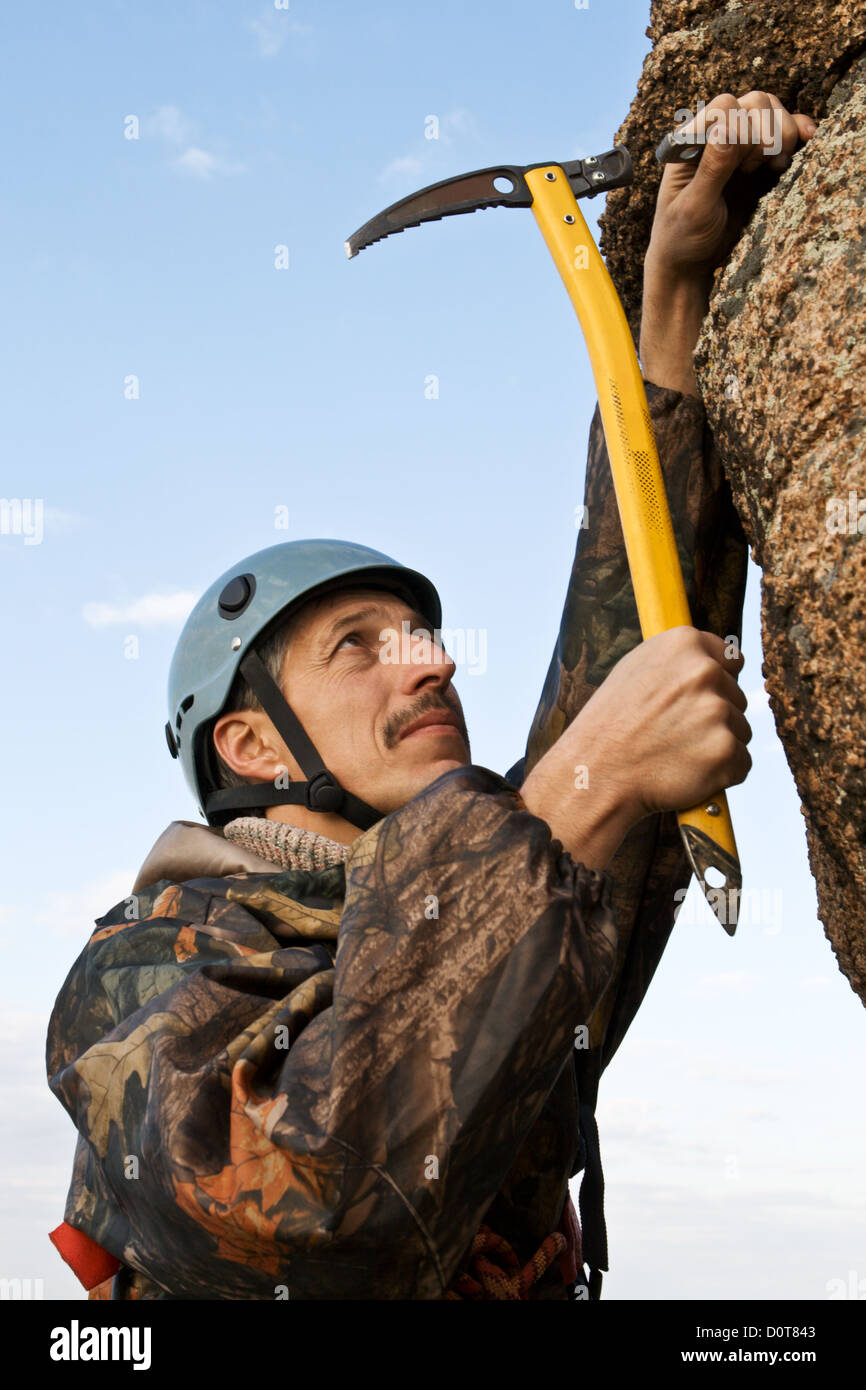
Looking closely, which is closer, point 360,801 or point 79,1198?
point 79,1198

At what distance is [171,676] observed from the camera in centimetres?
432

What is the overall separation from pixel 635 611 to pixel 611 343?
29.4 inches

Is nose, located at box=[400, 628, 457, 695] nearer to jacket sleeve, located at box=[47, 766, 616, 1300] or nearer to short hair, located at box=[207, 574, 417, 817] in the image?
short hair, located at box=[207, 574, 417, 817]

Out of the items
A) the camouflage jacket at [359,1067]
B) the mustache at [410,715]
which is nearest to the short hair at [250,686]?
the mustache at [410,715]

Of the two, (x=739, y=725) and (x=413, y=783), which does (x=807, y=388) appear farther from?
(x=413, y=783)

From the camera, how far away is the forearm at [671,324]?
10.1 feet

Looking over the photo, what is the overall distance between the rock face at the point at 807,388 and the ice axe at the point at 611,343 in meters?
0.18

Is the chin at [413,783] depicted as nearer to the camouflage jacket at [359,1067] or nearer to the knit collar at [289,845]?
the knit collar at [289,845]

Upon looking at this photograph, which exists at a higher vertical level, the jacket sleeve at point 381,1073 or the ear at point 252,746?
the ear at point 252,746

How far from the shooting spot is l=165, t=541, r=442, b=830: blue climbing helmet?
12.4 feet

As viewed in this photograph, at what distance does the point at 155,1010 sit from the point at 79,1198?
668 millimetres

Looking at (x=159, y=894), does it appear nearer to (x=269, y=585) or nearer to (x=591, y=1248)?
(x=269, y=585)
